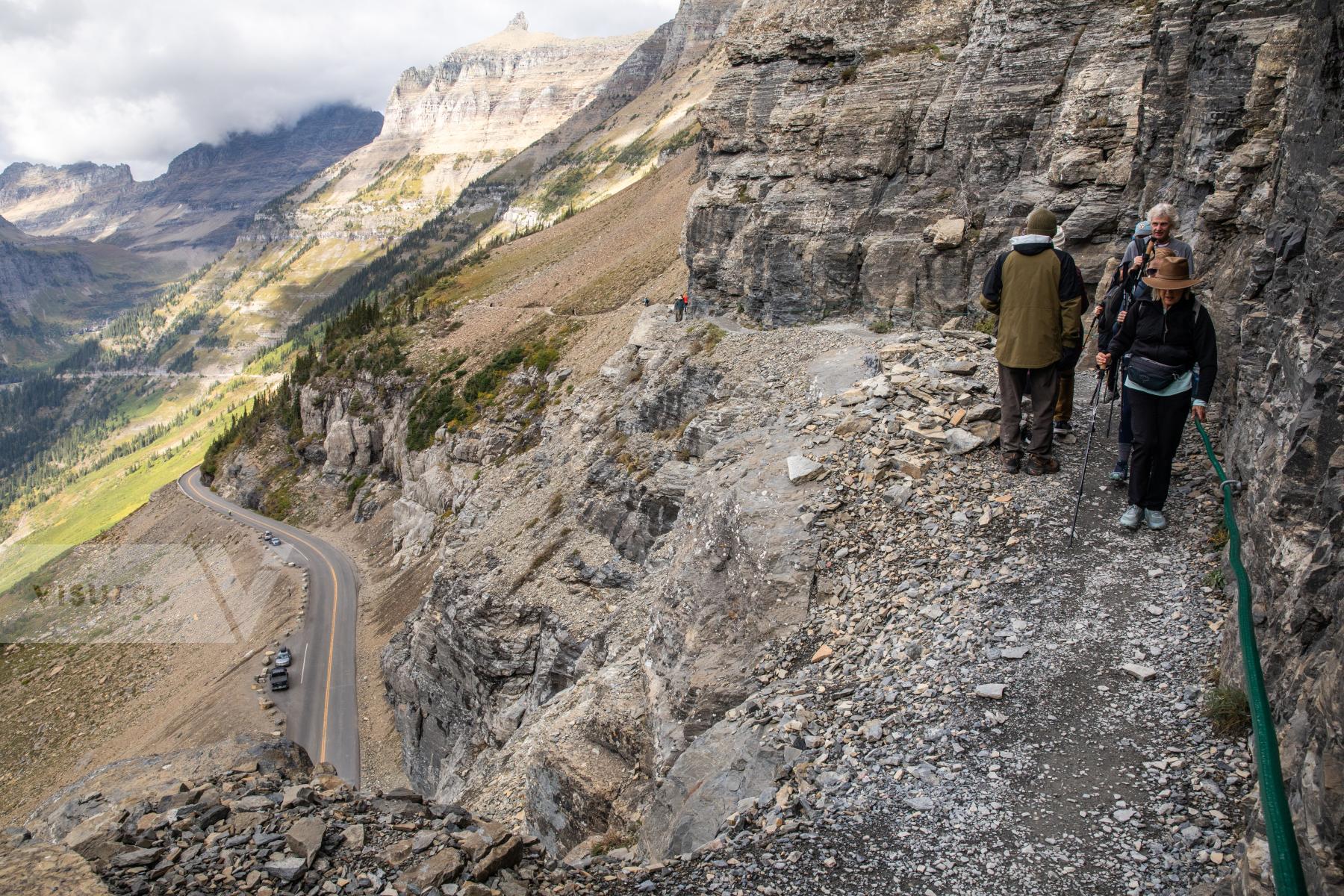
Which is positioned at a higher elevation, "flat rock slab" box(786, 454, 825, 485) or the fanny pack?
the fanny pack

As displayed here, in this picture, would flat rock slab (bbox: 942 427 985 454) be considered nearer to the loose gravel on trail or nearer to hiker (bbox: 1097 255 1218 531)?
the loose gravel on trail

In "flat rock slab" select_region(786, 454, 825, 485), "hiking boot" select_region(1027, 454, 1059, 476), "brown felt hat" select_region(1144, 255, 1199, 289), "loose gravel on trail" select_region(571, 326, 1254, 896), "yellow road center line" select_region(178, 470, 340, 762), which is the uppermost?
"brown felt hat" select_region(1144, 255, 1199, 289)

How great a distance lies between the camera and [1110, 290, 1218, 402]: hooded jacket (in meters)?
7.52

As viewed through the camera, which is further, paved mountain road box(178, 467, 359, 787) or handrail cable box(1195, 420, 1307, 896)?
paved mountain road box(178, 467, 359, 787)

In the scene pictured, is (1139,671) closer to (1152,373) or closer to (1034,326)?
(1152,373)

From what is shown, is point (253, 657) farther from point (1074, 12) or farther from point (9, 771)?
point (1074, 12)

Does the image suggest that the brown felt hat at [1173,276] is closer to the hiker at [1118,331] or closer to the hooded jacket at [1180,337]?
the hiker at [1118,331]

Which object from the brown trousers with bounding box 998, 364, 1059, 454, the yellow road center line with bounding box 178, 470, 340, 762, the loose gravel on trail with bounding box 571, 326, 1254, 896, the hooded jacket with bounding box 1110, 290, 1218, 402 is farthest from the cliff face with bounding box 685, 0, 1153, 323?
the yellow road center line with bounding box 178, 470, 340, 762

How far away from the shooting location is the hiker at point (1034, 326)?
914 cm

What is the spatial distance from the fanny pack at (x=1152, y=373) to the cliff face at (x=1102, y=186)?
615 millimetres

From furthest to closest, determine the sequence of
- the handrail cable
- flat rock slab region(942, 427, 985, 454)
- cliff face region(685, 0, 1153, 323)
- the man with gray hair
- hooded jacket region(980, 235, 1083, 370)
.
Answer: cliff face region(685, 0, 1153, 323), flat rock slab region(942, 427, 985, 454), hooded jacket region(980, 235, 1083, 370), the man with gray hair, the handrail cable

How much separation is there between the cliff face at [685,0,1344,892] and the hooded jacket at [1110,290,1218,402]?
35 centimetres

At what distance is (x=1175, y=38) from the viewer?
43.7 feet

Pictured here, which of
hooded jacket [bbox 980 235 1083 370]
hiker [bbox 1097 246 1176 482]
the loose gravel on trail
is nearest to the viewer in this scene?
the loose gravel on trail
